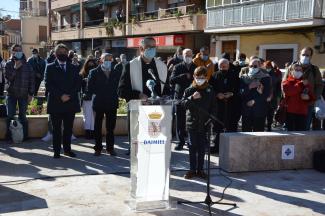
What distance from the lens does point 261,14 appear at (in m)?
18.8

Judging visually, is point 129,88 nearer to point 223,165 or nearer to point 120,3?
point 223,165

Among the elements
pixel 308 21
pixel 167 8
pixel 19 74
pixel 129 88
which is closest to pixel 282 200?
pixel 129 88

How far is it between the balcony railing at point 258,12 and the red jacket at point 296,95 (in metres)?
9.95

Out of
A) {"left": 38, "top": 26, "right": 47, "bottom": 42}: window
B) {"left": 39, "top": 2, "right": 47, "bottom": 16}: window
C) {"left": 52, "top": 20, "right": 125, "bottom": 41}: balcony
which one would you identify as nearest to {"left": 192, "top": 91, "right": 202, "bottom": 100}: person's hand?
{"left": 52, "top": 20, "right": 125, "bottom": 41}: balcony

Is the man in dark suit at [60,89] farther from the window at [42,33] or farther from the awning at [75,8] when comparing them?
the window at [42,33]

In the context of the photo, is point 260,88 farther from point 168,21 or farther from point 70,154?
point 168,21

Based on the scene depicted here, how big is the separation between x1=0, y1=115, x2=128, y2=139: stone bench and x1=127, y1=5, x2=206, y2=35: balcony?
51.1 feet

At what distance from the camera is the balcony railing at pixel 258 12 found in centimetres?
1681

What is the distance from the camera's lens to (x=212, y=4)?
22.0m

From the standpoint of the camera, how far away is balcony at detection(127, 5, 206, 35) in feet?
78.1

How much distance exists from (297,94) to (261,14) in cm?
1214

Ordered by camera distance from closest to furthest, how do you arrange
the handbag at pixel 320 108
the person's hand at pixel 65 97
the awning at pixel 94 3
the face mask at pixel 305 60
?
the person's hand at pixel 65 97 → the face mask at pixel 305 60 → the handbag at pixel 320 108 → the awning at pixel 94 3

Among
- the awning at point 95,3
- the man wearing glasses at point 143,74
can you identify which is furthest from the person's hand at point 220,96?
the awning at point 95,3

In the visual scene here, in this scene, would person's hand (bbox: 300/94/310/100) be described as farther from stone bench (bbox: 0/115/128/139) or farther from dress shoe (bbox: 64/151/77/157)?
dress shoe (bbox: 64/151/77/157)
